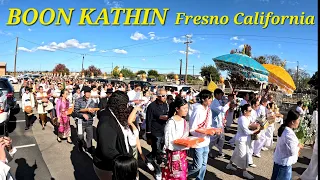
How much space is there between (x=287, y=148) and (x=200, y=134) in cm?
131

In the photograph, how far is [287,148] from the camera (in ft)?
11.3

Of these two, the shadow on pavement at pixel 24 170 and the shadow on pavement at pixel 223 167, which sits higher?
the shadow on pavement at pixel 223 167

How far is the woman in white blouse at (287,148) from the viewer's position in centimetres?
342

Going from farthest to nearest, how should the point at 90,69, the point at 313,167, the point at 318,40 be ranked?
the point at 90,69, the point at 313,167, the point at 318,40

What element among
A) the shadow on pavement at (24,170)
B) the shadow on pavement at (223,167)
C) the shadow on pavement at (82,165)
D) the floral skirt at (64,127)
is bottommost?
the shadow on pavement at (24,170)

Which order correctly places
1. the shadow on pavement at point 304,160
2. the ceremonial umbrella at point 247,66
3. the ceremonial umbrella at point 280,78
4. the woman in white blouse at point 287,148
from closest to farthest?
the woman in white blouse at point 287,148
the shadow on pavement at point 304,160
the ceremonial umbrella at point 247,66
the ceremonial umbrella at point 280,78

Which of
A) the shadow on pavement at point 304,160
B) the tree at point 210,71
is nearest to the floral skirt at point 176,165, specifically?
the shadow on pavement at point 304,160

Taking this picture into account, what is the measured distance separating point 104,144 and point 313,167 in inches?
87.1

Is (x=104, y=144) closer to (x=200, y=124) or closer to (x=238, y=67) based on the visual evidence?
(x=200, y=124)

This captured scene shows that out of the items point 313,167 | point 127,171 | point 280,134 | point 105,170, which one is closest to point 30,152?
point 105,170

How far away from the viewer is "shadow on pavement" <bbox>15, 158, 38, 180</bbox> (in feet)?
15.3

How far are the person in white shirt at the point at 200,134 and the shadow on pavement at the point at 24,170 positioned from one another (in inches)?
125

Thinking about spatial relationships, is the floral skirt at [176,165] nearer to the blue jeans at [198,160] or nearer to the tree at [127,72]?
the blue jeans at [198,160]

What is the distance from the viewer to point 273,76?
9.05m
